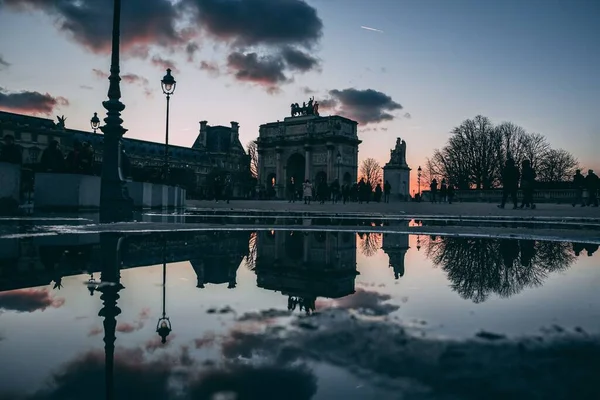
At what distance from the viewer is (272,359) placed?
199 centimetres

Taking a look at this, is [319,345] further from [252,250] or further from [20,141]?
[20,141]

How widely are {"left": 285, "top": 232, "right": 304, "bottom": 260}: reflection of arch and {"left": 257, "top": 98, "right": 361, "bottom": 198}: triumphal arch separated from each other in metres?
59.1

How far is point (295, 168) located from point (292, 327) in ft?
251

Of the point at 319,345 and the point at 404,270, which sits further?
the point at 404,270

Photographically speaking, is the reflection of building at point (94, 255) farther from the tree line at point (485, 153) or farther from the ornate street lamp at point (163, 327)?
the tree line at point (485, 153)

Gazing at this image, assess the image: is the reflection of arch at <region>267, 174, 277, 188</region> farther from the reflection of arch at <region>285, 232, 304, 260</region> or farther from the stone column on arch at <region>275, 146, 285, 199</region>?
the reflection of arch at <region>285, 232, 304, 260</region>

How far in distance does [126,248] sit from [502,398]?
16.5ft

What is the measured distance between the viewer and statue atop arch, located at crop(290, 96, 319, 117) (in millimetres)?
77625

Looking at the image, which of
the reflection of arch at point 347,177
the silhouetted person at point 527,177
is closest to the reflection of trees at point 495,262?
the silhouetted person at point 527,177

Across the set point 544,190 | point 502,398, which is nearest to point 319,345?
point 502,398

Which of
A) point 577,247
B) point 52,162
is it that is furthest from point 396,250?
point 52,162

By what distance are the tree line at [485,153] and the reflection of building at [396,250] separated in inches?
2494

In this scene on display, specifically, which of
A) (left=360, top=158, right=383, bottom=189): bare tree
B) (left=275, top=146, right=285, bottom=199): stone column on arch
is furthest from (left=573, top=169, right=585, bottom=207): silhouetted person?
(left=360, top=158, right=383, bottom=189): bare tree

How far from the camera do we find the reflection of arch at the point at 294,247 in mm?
5605
